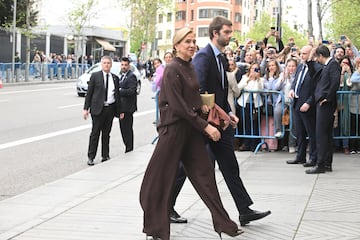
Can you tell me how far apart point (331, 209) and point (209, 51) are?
2.29 meters

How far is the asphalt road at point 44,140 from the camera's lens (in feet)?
35.3

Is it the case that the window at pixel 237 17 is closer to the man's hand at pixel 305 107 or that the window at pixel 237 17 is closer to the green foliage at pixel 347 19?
the green foliage at pixel 347 19

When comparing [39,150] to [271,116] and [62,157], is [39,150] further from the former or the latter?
[271,116]

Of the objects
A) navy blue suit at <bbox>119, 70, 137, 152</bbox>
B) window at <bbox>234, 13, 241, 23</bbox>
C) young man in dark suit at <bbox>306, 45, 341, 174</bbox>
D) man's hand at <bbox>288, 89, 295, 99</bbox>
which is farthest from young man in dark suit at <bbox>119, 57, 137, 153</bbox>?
window at <bbox>234, 13, 241, 23</bbox>

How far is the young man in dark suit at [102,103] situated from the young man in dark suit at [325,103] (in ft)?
11.8

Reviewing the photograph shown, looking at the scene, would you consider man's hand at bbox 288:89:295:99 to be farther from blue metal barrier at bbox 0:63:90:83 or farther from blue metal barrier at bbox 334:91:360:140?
blue metal barrier at bbox 0:63:90:83

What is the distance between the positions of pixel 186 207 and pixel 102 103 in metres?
4.49

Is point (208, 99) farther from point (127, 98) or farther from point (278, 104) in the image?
point (278, 104)

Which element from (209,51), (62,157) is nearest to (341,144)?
(62,157)

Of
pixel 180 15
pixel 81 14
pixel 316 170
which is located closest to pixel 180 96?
pixel 316 170

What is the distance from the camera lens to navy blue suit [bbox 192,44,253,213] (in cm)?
672

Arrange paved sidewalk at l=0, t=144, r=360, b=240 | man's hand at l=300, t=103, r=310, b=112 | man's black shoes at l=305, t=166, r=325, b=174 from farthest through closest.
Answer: man's hand at l=300, t=103, r=310, b=112
man's black shoes at l=305, t=166, r=325, b=174
paved sidewalk at l=0, t=144, r=360, b=240

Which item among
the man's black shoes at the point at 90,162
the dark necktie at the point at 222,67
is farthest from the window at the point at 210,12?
the dark necktie at the point at 222,67

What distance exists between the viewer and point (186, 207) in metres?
7.76
